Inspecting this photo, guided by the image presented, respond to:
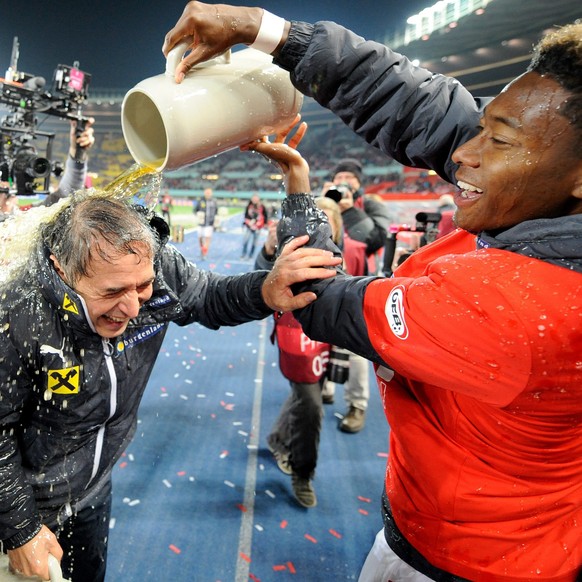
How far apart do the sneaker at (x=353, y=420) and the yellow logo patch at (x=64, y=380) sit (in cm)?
304

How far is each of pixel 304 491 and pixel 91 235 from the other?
242 cm

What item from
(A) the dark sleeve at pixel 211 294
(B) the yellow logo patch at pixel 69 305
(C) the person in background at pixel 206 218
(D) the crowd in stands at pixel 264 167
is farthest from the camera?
(D) the crowd in stands at pixel 264 167

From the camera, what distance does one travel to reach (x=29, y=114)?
427 centimetres

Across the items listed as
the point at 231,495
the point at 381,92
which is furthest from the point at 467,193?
the point at 231,495

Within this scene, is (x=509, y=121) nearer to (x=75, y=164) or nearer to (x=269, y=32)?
(x=269, y=32)

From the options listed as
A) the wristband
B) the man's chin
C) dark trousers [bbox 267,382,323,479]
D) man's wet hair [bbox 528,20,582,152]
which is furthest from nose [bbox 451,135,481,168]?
dark trousers [bbox 267,382,323,479]

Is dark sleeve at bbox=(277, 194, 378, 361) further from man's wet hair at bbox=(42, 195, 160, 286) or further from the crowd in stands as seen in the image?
the crowd in stands

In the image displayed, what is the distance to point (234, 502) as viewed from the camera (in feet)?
9.88

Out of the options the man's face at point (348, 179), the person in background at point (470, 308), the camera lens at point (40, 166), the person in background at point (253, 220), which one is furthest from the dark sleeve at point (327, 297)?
the person in background at point (253, 220)

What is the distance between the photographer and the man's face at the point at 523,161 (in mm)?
822

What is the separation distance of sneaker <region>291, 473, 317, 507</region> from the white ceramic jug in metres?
2.49

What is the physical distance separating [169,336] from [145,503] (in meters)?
3.60

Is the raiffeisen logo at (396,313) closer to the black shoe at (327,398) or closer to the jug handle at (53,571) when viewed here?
the jug handle at (53,571)

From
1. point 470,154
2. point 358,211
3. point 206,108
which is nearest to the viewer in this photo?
point 470,154
